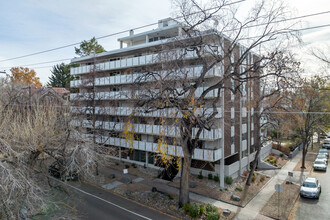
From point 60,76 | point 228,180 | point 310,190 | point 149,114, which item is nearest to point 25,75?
point 60,76

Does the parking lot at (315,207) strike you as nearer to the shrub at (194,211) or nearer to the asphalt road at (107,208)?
the shrub at (194,211)

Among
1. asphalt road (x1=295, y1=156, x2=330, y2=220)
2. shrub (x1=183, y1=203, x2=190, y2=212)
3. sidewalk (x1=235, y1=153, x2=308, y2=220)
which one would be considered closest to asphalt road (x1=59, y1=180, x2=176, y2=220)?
shrub (x1=183, y1=203, x2=190, y2=212)

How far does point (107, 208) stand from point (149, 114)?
855 centimetres

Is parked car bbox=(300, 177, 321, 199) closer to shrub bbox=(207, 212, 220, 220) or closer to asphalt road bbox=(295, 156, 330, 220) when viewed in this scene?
asphalt road bbox=(295, 156, 330, 220)

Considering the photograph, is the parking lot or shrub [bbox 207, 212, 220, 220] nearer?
shrub [bbox 207, 212, 220, 220]

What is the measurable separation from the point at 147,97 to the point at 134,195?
8382 mm

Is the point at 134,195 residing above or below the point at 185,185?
below

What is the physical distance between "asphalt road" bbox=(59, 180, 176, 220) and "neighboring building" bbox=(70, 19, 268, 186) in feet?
15.7

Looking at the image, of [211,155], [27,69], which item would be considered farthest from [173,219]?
[27,69]

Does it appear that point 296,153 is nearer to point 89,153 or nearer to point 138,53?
point 138,53

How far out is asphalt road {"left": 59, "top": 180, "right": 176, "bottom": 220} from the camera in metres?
14.3

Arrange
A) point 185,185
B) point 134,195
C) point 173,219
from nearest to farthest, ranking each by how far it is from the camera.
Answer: point 173,219
point 185,185
point 134,195

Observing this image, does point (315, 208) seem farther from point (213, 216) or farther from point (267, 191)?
point (213, 216)

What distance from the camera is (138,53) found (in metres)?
27.4
